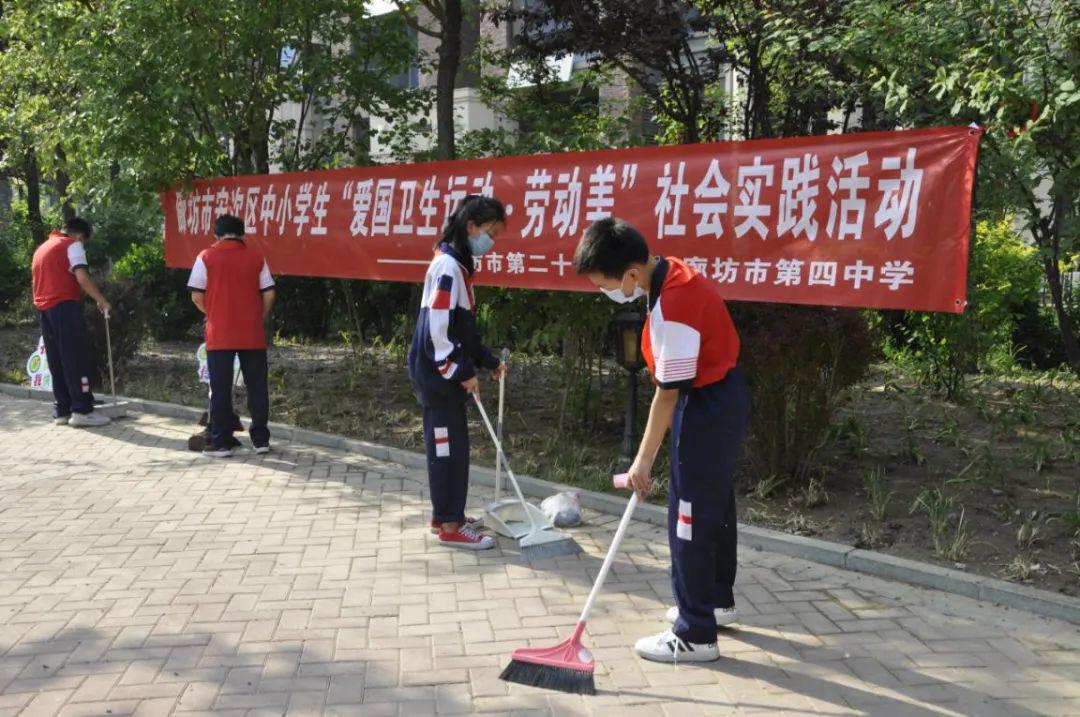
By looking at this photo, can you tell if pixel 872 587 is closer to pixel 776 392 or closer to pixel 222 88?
pixel 776 392

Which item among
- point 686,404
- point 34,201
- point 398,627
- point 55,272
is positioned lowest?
point 398,627

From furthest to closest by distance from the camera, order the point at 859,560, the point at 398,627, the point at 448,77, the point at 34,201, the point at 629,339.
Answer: the point at 34,201 → the point at 448,77 → the point at 629,339 → the point at 859,560 → the point at 398,627

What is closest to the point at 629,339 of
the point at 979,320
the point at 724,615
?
the point at 724,615

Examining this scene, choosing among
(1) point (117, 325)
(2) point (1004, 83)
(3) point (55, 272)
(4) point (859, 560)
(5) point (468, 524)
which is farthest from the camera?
(1) point (117, 325)

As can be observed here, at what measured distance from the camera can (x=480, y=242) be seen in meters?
5.19

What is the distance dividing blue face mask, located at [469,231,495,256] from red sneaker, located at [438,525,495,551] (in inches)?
62.9

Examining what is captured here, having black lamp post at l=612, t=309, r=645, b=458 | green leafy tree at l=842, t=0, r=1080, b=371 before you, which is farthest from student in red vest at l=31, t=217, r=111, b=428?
green leafy tree at l=842, t=0, r=1080, b=371

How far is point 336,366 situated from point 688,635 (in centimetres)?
803

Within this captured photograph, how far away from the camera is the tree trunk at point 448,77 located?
922cm

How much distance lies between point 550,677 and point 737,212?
3168 millimetres

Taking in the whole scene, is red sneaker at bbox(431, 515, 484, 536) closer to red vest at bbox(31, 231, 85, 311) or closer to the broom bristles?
the broom bristles

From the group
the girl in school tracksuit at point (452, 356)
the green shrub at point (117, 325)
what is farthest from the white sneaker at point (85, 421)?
the girl in school tracksuit at point (452, 356)

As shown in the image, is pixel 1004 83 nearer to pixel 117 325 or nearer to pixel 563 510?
pixel 563 510

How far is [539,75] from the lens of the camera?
10203 millimetres
